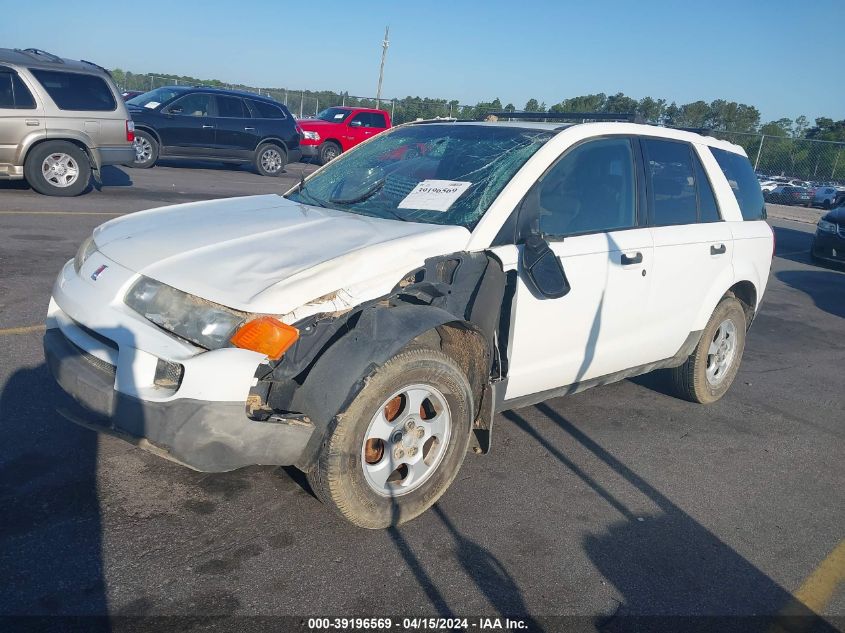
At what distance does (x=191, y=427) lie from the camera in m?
2.93

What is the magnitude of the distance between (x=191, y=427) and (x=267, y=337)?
0.45 m

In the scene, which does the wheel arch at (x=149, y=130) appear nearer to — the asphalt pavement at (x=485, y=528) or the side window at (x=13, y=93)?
the side window at (x=13, y=93)

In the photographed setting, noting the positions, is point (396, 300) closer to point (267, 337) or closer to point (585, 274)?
point (267, 337)

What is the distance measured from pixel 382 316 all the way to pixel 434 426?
615 mm

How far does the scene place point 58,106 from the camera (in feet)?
36.7

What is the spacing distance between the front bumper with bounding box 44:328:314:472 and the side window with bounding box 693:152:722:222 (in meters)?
3.27

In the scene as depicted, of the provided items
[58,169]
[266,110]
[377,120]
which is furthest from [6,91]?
[377,120]

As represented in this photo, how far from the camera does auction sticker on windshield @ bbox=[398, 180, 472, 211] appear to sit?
399 cm

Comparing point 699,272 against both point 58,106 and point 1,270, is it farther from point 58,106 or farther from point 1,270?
point 58,106

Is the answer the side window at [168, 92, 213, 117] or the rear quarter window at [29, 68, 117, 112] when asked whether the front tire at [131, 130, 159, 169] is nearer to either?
the side window at [168, 92, 213, 117]

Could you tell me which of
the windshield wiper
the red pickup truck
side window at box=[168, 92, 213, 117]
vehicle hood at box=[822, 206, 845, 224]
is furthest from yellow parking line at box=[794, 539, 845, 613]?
the red pickup truck

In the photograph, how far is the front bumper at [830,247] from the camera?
13.3 metres

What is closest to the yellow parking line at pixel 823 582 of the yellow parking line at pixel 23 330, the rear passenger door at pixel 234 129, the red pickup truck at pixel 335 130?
the yellow parking line at pixel 23 330

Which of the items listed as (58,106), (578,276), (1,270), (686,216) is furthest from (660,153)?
(58,106)
